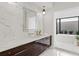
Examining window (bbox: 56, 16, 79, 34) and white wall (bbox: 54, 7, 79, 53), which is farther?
window (bbox: 56, 16, 79, 34)

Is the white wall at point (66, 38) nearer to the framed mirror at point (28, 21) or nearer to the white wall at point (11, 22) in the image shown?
the framed mirror at point (28, 21)

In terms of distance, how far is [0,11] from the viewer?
2.01 m

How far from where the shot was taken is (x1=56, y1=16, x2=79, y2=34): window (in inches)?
185

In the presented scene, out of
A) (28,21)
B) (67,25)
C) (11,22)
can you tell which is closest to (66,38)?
(67,25)

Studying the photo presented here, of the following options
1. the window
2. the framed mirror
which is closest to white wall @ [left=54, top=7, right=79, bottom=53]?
the window

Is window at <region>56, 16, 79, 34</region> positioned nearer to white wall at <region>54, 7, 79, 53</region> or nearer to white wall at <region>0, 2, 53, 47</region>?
white wall at <region>54, 7, 79, 53</region>

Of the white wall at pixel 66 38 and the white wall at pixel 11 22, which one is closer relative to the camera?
the white wall at pixel 11 22

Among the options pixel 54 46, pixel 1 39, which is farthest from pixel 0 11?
pixel 54 46

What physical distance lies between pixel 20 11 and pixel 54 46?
9.69 feet

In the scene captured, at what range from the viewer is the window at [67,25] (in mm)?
4701

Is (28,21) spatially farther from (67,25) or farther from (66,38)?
(67,25)

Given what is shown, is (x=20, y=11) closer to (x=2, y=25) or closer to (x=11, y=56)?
(x=2, y=25)

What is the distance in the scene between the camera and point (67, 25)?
5027mm

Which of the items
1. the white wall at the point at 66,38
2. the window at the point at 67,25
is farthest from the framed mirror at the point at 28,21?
the window at the point at 67,25
